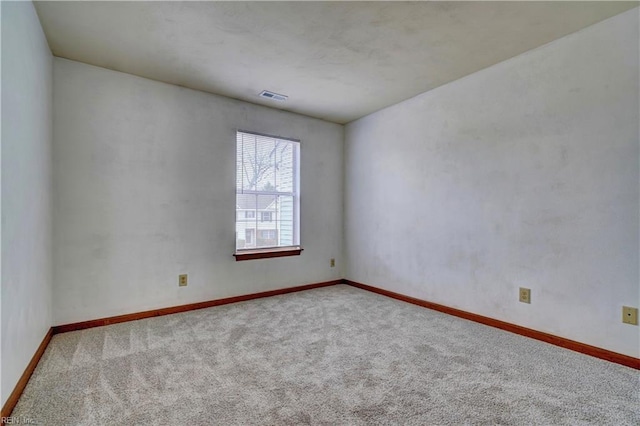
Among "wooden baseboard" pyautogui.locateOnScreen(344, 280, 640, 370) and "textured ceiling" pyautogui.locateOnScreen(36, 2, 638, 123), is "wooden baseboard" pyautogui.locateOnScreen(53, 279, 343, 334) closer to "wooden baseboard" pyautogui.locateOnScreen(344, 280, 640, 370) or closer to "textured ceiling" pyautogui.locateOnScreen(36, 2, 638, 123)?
"wooden baseboard" pyautogui.locateOnScreen(344, 280, 640, 370)

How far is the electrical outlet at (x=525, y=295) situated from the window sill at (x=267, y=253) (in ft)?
8.00

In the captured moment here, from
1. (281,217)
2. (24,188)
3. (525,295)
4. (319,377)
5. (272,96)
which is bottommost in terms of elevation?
(319,377)

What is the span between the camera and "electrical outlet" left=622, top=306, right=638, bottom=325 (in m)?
2.05

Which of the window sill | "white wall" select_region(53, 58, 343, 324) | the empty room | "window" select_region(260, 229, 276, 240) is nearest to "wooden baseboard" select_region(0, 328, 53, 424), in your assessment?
the empty room

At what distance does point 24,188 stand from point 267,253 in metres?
2.32

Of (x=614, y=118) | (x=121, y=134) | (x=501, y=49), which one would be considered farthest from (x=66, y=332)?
(x=614, y=118)

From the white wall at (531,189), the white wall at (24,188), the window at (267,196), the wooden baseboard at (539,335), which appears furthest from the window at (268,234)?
the white wall at (24,188)

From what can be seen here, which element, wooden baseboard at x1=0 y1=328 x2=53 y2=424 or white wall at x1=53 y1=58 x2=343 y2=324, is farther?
white wall at x1=53 y1=58 x2=343 y2=324

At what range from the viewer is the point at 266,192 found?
3.88m

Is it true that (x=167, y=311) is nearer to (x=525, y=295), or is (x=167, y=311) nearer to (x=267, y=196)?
(x=267, y=196)

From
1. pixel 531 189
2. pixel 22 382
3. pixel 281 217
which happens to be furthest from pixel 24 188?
pixel 531 189

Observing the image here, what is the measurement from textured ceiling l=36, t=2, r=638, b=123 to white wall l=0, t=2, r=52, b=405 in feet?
1.19

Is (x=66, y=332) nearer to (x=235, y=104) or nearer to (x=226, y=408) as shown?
(x=226, y=408)

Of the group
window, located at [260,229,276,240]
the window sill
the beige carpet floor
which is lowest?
the beige carpet floor
